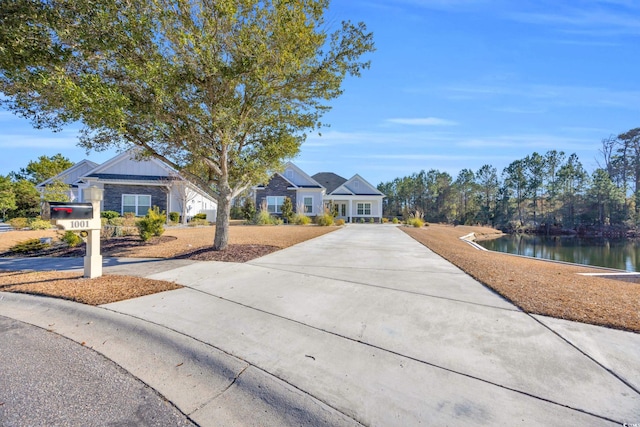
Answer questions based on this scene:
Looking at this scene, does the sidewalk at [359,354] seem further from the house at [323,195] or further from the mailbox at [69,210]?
the house at [323,195]

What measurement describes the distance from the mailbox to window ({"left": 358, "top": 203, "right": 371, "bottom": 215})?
2996 centimetres

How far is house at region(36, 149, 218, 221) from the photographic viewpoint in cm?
2289

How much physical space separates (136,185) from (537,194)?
5332cm

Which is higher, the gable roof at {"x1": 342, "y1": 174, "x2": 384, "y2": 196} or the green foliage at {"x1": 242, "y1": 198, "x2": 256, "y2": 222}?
the gable roof at {"x1": 342, "y1": 174, "x2": 384, "y2": 196}

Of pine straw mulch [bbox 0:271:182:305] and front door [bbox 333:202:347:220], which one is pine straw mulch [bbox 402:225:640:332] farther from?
front door [bbox 333:202:347:220]

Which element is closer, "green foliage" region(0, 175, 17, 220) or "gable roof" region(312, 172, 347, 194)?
"green foliage" region(0, 175, 17, 220)

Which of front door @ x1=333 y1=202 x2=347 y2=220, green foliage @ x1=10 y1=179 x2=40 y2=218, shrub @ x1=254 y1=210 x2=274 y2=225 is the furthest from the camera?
front door @ x1=333 y1=202 x2=347 y2=220

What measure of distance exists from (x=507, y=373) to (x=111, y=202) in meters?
26.2

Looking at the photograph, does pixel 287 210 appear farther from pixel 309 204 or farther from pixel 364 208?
pixel 364 208

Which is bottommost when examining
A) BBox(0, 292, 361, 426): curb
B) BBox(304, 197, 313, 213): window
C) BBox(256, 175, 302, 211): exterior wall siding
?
BBox(0, 292, 361, 426): curb

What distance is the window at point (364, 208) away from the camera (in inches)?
1353

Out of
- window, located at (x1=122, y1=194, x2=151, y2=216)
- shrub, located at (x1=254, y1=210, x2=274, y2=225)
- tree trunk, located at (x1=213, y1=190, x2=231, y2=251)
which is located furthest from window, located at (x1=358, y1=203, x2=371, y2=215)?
tree trunk, located at (x1=213, y1=190, x2=231, y2=251)

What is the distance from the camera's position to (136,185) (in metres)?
23.3

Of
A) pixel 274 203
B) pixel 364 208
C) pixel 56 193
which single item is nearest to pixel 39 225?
pixel 56 193
